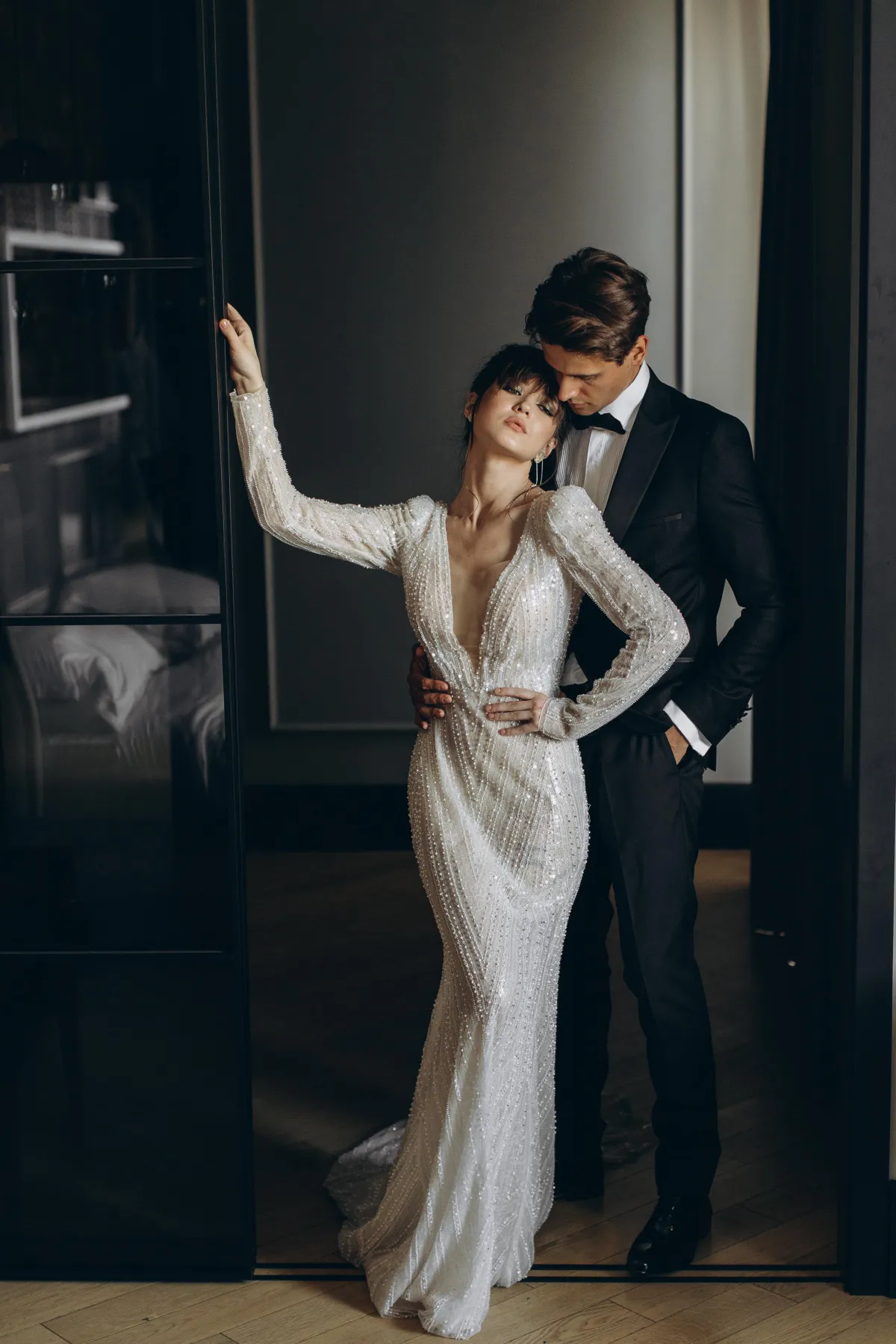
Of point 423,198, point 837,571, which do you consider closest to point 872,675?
point 837,571

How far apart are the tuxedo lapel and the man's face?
0.23ft

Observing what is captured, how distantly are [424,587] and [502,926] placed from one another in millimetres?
541

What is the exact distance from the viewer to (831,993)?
3.20 metres

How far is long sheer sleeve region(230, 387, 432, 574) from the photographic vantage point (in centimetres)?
213

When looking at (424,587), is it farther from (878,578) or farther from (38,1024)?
(38,1024)

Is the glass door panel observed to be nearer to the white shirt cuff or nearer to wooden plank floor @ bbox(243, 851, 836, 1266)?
the white shirt cuff

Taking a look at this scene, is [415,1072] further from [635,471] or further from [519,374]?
[519,374]

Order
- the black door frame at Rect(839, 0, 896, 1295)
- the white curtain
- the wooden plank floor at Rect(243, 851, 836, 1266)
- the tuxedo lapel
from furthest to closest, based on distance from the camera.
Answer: the white curtain → the wooden plank floor at Rect(243, 851, 836, 1266) → the tuxedo lapel → the black door frame at Rect(839, 0, 896, 1295)

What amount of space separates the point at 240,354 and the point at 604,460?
0.67m

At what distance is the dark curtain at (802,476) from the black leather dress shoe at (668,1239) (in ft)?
2.56

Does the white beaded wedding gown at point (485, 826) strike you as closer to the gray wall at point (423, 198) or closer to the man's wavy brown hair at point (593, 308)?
the man's wavy brown hair at point (593, 308)

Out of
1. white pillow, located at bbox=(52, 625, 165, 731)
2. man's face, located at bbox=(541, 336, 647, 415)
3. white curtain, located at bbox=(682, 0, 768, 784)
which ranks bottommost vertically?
white pillow, located at bbox=(52, 625, 165, 731)

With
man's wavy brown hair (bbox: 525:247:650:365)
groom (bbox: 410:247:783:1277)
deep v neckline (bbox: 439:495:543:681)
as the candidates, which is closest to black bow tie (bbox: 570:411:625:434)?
groom (bbox: 410:247:783:1277)

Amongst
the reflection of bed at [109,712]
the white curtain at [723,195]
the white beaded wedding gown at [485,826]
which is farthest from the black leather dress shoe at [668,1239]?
the white curtain at [723,195]
